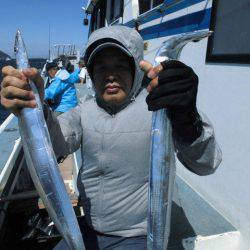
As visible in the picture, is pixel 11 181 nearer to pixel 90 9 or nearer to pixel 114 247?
pixel 114 247

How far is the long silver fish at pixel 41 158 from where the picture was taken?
1.40 metres

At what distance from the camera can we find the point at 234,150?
273 centimetres

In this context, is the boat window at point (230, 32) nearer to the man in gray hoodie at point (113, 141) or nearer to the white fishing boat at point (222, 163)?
the white fishing boat at point (222, 163)

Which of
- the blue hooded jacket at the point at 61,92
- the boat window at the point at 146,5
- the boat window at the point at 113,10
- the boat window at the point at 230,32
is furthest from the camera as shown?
the boat window at the point at 113,10

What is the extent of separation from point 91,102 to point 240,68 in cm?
125

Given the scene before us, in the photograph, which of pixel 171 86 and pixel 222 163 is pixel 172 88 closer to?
pixel 171 86

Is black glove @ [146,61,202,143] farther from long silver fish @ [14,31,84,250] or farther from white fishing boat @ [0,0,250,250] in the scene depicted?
white fishing boat @ [0,0,250,250]

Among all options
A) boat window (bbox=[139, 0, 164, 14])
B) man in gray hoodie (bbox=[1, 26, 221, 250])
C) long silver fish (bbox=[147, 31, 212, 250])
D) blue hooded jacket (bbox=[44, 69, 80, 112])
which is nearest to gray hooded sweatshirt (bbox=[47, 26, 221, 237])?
man in gray hoodie (bbox=[1, 26, 221, 250])

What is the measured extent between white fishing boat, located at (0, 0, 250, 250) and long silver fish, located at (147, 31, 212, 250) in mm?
1198

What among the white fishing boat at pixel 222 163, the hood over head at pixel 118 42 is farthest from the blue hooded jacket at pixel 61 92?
the hood over head at pixel 118 42

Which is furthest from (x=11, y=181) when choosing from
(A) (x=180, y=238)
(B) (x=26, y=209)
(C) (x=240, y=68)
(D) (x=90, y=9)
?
(D) (x=90, y=9)

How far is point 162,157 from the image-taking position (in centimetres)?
142

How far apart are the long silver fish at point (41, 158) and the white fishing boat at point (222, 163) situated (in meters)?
1.43

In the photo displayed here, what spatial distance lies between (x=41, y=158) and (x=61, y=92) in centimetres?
577
